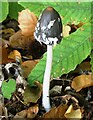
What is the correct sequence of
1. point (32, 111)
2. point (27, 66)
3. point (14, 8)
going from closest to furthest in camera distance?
point (32, 111) < point (27, 66) < point (14, 8)

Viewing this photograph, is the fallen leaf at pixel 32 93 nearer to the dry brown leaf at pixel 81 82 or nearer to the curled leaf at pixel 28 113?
the curled leaf at pixel 28 113

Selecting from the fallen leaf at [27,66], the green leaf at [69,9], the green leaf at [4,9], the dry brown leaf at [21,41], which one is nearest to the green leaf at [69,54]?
the green leaf at [69,9]

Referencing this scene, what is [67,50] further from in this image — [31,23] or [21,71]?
[31,23]

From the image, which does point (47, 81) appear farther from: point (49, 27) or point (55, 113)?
point (49, 27)

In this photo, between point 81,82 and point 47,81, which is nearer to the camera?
point 47,81

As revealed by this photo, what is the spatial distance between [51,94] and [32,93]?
0.33ft

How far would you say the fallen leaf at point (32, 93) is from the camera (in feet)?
5.35

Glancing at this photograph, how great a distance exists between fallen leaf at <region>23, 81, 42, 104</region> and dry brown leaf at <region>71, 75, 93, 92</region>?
0.54 ft

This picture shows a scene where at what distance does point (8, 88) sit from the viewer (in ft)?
5.23

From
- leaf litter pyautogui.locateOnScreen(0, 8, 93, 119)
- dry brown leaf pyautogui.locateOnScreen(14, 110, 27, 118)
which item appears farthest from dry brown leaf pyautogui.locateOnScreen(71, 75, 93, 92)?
dry brown leaf pyautogui.locateOnScreen(14, 110, 27, 118)

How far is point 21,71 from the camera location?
176cm

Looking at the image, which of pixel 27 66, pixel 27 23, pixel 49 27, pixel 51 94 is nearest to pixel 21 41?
pixel 27 23

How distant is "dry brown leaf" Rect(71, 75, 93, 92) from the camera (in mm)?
1704

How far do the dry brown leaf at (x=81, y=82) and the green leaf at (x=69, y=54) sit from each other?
0.17 m
